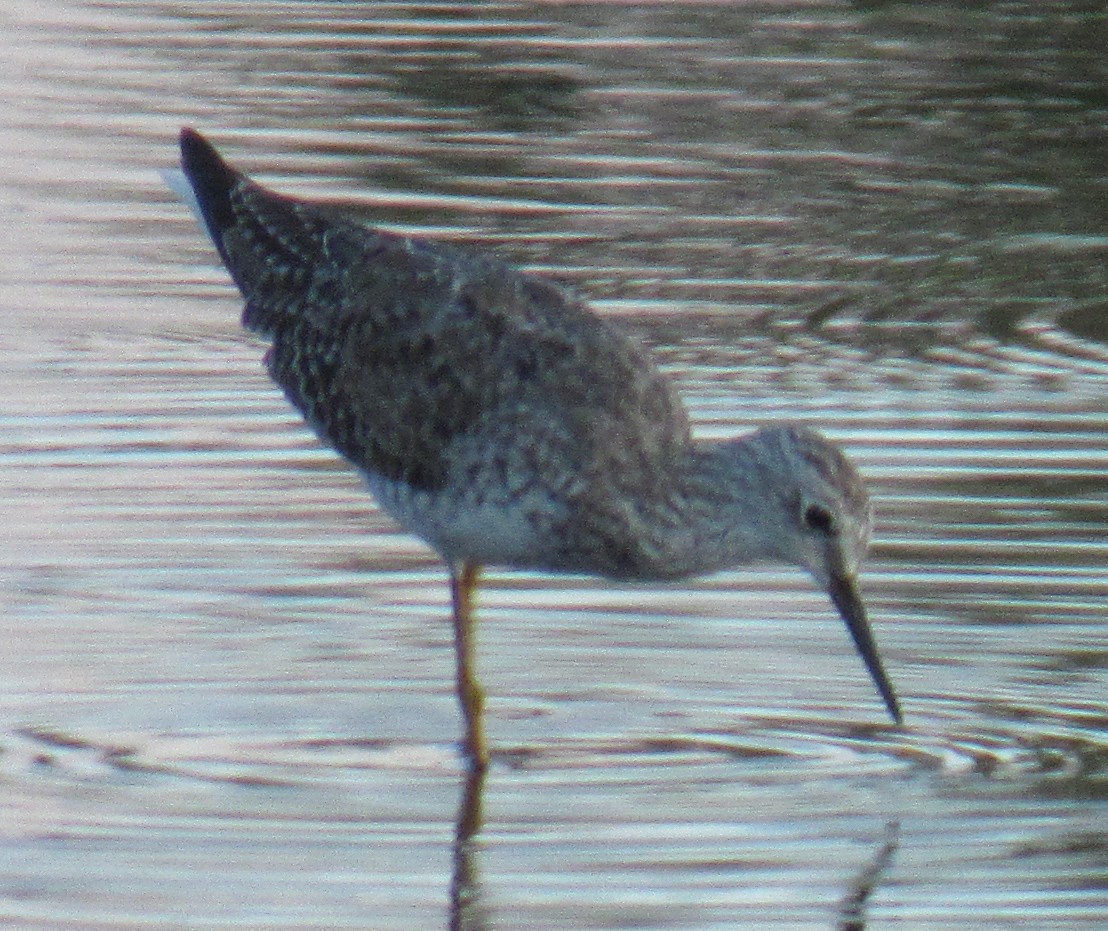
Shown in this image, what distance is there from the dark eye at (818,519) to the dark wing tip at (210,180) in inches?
129

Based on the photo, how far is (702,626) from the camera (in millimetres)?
10062

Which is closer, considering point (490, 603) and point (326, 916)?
point (326, 916)

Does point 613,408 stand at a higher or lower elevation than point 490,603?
higher

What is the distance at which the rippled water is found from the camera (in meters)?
8.07

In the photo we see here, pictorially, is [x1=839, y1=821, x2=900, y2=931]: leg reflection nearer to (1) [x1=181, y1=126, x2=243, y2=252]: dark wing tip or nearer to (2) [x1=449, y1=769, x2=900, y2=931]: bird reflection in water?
(2) [x1=449, y1=769, x2=900, y2=931]: bird reflection in water

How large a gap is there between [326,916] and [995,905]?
1749 millimetres

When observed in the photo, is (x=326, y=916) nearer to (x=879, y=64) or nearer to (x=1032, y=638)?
(x=1032, y=638)

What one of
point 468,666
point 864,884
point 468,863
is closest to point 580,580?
point 468,666

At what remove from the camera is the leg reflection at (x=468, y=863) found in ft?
25.5

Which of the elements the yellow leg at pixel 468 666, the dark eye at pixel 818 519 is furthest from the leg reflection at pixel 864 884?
the yellow leg at pixel 468 666

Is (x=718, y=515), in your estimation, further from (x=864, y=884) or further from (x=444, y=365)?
(x=864, y=884)

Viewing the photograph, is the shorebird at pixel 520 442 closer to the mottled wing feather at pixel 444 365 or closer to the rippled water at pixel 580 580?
the mottled wing feather at pixel 444 365

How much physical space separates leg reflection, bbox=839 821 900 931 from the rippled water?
0.02m

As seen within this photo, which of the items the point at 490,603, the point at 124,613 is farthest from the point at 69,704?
the point at 490,603
